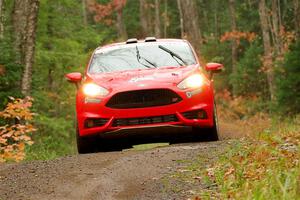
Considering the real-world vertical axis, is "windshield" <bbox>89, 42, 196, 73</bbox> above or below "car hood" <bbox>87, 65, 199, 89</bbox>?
above

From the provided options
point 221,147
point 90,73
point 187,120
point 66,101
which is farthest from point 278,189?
point 66,101

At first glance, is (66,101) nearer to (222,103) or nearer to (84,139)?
(84,139)

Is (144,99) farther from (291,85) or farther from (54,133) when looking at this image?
(54,133)

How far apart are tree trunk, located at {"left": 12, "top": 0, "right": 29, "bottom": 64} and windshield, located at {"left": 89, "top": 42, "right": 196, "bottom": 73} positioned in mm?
2201

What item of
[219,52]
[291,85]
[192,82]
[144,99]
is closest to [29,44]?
[144,99]

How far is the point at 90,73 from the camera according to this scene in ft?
34.0

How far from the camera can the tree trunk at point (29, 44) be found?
1274 centimetres

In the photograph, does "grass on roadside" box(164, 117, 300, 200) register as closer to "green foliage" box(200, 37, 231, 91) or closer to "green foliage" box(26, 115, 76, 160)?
"green foliage" box(26, 115, 76, 160)

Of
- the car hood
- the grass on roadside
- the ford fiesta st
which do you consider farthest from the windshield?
the grass on roadside

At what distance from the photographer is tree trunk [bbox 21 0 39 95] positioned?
12742 mm

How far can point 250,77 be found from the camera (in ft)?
115

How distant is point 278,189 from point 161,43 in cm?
672

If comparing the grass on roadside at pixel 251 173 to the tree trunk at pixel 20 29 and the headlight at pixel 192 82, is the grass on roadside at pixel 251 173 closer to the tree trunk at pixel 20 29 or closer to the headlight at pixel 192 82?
the headlight at pixel 192 82

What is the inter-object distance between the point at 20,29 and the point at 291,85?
8766 millimetres
